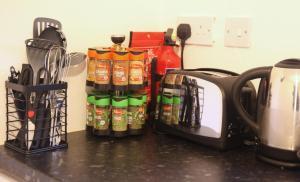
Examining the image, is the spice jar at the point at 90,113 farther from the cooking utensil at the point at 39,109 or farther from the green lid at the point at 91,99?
the cooking utensil at the point at 39,109

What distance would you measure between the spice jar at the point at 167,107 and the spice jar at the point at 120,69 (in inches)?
5.6

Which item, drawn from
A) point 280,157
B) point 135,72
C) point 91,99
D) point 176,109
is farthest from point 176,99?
Answer: point 280,157

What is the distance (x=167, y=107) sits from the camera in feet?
4.03

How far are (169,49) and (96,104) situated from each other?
1.10ft

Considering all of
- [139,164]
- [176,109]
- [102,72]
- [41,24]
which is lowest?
[139,164]

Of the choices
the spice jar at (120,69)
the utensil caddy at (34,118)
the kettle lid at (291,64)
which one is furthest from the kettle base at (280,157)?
the utensil caddy at (34,118)

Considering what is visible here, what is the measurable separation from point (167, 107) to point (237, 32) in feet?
1.02

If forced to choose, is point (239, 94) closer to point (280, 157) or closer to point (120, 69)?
point (280, 157)

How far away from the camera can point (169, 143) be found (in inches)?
46.7

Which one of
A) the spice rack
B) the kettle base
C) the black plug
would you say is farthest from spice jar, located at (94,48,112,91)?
the kettle base

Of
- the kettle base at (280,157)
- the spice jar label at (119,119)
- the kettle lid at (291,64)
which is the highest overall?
the kettle lid at (291,64)

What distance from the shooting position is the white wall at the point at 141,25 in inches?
43.0

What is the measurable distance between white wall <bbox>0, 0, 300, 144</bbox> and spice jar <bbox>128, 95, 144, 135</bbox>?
0.16 metres

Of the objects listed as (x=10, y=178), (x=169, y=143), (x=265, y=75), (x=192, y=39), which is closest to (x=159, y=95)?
(x=169, y=143)
